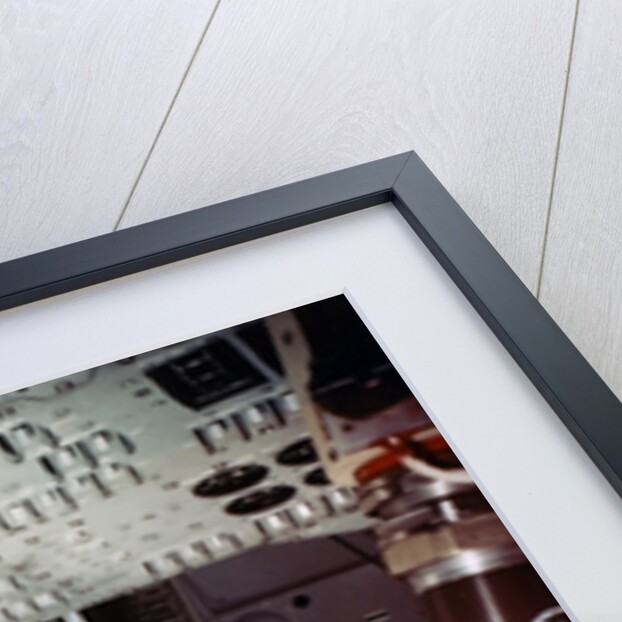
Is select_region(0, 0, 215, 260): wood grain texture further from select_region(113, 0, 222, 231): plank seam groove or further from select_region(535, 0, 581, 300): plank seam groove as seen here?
select_region(535, 0, 581, 300): plank seam groove

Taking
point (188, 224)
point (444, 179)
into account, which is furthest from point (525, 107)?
point (188, 224)

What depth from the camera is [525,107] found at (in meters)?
0.49

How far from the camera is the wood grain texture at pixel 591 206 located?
420 millimetres

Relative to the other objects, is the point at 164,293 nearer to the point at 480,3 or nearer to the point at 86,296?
the point at 86,296

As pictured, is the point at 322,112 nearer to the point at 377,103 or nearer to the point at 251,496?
the point at 377,103

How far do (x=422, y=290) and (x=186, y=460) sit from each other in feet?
0.45

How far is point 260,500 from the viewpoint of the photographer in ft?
1.25

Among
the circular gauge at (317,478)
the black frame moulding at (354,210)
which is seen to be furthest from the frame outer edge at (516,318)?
the circular gauge at (317,478)

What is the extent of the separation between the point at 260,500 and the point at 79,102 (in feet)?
0.90

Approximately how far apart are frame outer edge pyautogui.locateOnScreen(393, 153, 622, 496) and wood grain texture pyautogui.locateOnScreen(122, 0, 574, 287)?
36 millimetres

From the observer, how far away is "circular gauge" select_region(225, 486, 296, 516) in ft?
1.24

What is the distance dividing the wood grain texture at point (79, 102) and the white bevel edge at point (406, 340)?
0.07m

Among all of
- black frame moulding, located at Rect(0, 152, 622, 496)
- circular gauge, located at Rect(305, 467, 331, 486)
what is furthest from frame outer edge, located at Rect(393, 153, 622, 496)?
circular gauge, located at Rect(305, 467, 331, 486)

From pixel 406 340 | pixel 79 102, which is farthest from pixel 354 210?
pixel 79 102
